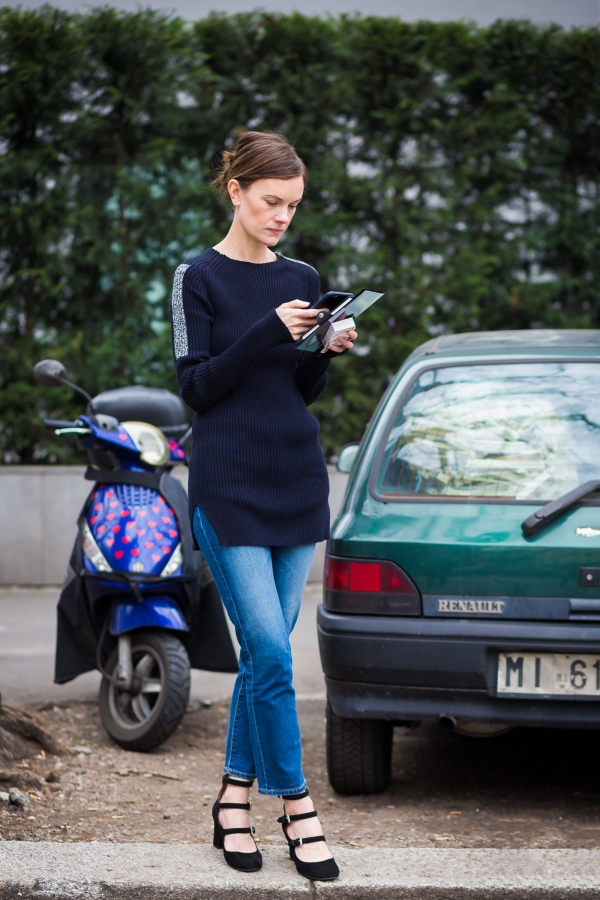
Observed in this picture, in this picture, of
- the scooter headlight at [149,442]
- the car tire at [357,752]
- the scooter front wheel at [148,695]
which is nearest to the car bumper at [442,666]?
the car tire at [357,752]

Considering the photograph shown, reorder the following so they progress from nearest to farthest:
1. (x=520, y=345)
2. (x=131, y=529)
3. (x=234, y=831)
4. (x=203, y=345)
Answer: (x=203, y=345), (x=234, y=831), (x=520, y=345), (x=131, y=529)

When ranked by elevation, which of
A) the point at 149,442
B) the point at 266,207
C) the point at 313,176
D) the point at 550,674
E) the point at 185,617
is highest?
the point at 313,176

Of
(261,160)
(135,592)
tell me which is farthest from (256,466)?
(135,592)

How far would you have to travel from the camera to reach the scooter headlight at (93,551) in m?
4.37

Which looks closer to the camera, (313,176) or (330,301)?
(330,301)

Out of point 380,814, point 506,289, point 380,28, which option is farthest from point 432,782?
point 380,28

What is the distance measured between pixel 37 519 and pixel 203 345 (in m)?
6.05

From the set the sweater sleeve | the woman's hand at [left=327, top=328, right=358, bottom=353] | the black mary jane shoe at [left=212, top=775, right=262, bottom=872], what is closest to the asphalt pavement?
the black mary jane shoe at [left=212, top=775, right=262, bottom=872]

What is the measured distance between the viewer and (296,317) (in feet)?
8.46

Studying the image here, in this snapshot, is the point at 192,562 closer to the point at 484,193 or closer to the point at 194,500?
the point at 194,500

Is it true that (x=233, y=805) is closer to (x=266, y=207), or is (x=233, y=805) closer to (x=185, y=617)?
(x=266, y=207)

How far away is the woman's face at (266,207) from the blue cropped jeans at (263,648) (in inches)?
28.8

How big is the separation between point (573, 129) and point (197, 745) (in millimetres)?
6868

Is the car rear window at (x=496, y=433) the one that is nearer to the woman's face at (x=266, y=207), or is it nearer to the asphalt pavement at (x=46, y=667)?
the woman's face at (x=266, y=207)
